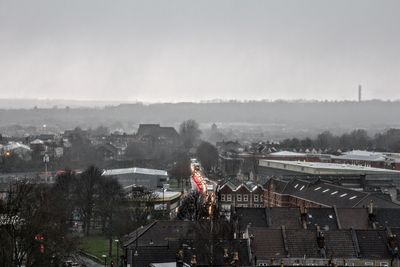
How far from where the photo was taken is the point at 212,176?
10219 cm

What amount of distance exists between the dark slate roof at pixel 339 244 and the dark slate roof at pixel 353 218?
539cm

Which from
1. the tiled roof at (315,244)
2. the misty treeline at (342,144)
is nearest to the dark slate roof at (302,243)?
the tiled roof at (315,244)

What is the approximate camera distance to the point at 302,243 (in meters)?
33.1

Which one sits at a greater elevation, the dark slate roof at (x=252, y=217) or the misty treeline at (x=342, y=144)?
the dark slate roof at (x=252, y=217)

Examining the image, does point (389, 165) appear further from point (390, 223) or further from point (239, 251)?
point (239, 251)

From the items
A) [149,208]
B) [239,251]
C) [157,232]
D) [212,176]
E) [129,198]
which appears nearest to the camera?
[239,251]

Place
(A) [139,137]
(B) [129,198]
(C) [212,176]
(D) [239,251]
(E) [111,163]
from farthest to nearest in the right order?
(A) [139,137] → (E) [111,163] → (C) [212,176] → (B) [129,198] → (D) [239,251]

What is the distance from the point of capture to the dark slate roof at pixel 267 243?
3238 centimetres

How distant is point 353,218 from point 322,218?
185cm

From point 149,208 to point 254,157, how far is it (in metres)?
68.2

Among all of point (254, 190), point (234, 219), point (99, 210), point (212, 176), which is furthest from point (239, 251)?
point (212, 176)

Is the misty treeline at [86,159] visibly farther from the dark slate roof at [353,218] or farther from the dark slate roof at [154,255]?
the dark slate roof at [154,255]

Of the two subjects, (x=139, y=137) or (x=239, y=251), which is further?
(x=139, y=137)

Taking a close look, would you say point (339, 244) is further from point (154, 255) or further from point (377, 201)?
point (377, 201)
